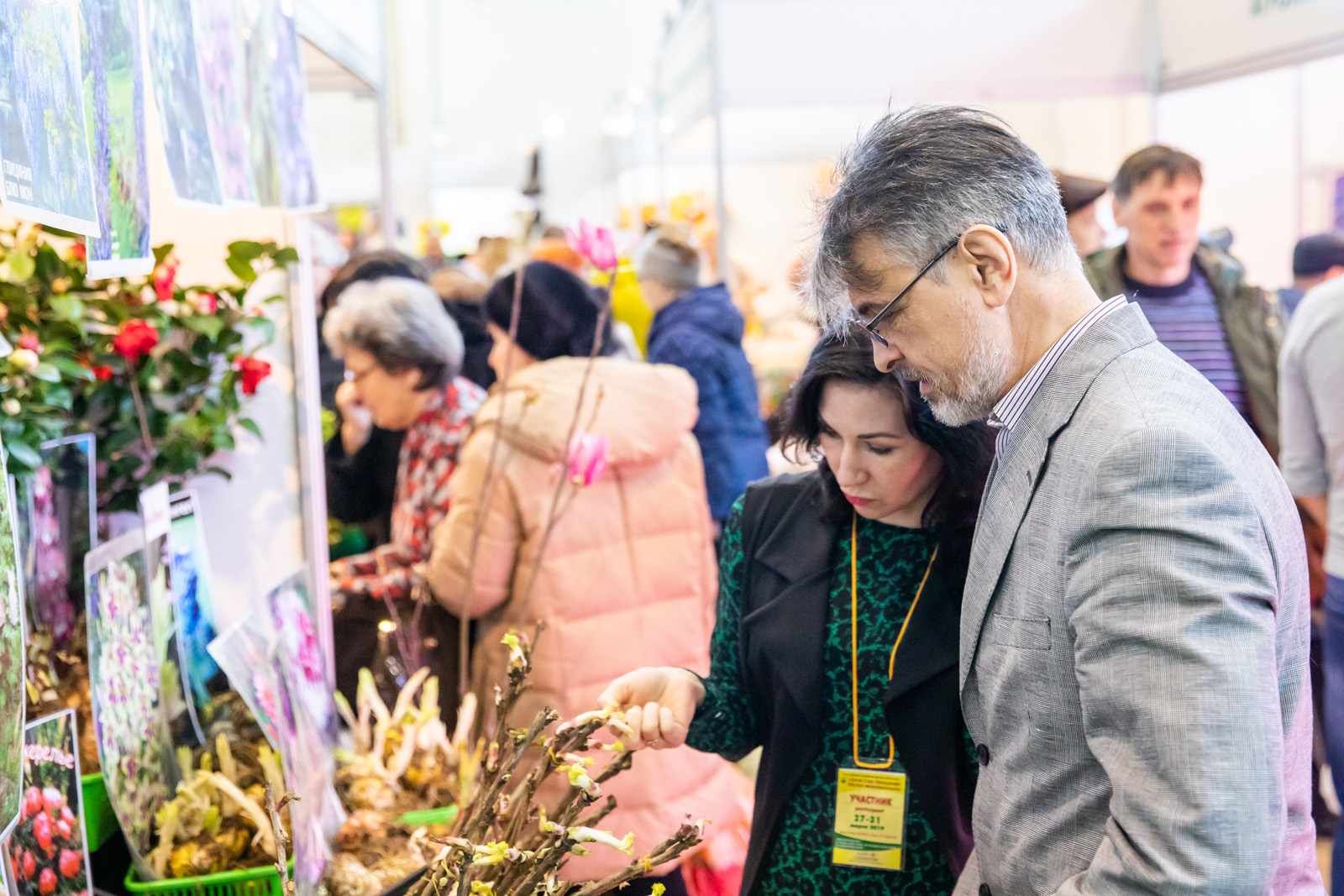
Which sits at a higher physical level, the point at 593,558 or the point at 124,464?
the point at 124,464

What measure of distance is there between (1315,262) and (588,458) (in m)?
3.28

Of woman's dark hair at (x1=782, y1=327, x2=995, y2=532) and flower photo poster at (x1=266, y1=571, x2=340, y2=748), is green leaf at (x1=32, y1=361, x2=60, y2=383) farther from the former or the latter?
woman's dark hair at (x1=782, y1=327, x2=995, y2=532)

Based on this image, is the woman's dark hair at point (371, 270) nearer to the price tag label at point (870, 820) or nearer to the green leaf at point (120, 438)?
the green leaf at point (120, 438)

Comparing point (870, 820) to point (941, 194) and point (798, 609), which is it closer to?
point (798, 609)

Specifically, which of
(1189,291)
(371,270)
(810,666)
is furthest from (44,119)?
(1189,291)

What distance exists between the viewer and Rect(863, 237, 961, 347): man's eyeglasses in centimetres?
98

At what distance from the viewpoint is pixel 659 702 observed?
1.37 meters

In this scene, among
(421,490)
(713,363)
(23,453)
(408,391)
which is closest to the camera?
(23,453)

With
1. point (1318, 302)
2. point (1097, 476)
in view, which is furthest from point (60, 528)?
point (1318, 302)

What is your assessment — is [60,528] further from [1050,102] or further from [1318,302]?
[1050,102]

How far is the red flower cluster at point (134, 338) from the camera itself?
1653 millimetres

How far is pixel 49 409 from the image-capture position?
1516 millimetres

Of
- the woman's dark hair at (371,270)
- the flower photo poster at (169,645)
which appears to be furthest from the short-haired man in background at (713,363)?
the flower photo poster at (169,645)

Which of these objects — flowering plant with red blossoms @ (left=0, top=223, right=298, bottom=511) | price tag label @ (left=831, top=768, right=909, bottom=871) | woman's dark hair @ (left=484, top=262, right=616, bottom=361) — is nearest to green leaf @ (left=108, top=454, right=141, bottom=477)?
flowering plant with red blossoms @ (left=0, top=223, right=298, bottom=511)
